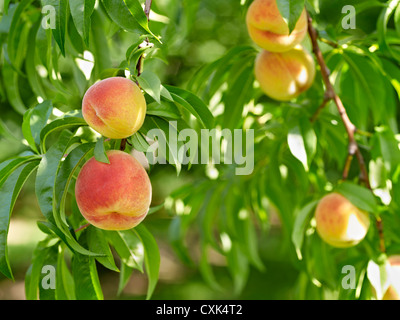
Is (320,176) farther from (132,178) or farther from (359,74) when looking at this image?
(132,178)

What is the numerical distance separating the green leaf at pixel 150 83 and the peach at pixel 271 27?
244 mm

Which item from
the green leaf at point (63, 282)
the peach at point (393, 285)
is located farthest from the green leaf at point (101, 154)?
the peach at point (393, 285)

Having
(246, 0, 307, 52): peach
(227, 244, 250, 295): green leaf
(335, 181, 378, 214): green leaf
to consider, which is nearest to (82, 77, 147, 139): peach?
(246, 0, 307, 52): peach

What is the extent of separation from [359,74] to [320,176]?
0.19 meters

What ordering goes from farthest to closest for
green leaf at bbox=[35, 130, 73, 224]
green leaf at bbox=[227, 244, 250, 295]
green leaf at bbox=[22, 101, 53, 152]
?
green leaf at bbox=[227, 244, 250, 295]
green leaf at bbox=[22, 101, 53, 152]
green leaf at bbox=[35, 130, 73, 224]

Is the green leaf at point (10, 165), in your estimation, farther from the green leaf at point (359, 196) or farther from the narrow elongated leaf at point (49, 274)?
the green leaf at point (359, 196)

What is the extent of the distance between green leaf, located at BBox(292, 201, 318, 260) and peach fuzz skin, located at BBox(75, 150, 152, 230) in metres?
0.27

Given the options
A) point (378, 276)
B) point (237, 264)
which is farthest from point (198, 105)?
point (237, 264)

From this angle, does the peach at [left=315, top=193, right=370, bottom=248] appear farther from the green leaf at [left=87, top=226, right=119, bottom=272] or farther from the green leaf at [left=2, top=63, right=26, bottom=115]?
the green leaf at [left=2, top=63, right=26, bottom=115]

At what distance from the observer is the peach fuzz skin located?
0.54m

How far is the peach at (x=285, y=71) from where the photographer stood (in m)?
0.80

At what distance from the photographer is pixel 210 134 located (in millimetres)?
614

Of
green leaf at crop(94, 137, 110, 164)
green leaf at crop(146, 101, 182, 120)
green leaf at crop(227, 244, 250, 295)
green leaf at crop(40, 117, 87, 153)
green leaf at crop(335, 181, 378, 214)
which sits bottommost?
green leaf at crop(227, 244, 250, 295)

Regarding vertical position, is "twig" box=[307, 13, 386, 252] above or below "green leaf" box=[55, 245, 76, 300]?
above
